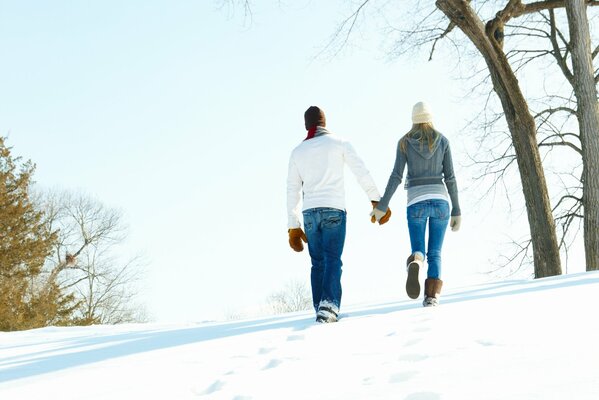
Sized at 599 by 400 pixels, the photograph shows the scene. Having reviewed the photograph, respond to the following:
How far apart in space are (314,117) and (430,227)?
1495 mm

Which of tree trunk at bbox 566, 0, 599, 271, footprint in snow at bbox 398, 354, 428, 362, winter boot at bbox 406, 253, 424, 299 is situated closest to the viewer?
footprint in snow at bbox 398, 354, 428, 362

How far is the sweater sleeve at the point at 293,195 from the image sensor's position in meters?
5.89

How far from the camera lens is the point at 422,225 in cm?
584

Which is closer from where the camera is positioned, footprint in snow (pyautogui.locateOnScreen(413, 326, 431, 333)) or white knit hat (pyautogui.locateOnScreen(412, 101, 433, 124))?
footprint in snow (pyautogui.locateOnScreen(413, 326, 431, 333))

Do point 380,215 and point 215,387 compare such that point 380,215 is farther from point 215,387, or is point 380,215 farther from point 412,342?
point 215,387

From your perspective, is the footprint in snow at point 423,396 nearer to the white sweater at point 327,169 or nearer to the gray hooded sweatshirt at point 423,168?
the white sweater at point 327,169

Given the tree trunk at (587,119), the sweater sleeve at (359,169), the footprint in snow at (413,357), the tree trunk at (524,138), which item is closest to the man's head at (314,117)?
the sweater sleeve at (359,169)

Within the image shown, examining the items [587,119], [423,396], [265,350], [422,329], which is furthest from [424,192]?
[587,119]

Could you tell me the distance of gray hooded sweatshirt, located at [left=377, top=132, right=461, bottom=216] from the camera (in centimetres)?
582

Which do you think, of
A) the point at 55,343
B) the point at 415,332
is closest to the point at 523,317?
the point at 415,332

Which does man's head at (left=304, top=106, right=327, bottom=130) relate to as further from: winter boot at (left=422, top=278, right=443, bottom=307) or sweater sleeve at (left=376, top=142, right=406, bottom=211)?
winter boot at (left=422, top=278, right=443, bottom=307)

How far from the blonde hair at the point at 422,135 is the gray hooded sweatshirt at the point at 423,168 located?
0.07ft

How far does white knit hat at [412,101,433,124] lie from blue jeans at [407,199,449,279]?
0.77 metres

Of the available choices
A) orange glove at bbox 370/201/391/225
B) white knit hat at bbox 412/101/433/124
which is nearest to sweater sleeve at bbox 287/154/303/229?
orange glove at bbox 370/201/391/225
